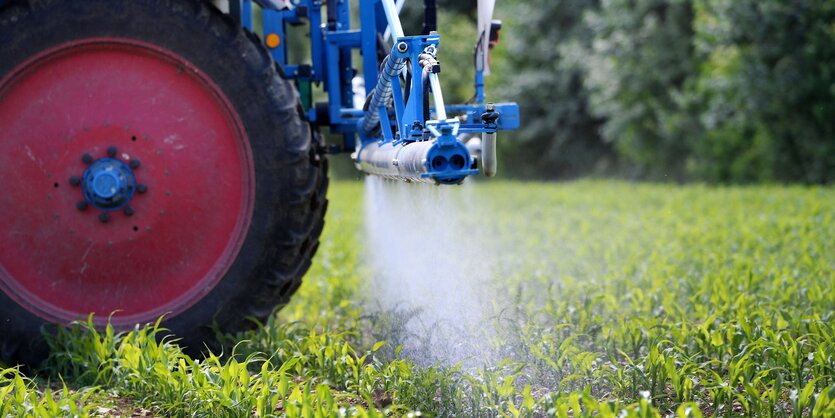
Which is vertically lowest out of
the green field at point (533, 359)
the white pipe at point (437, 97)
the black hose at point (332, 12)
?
the green field at point (533, 359)

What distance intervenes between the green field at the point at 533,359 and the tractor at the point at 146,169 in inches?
8.9

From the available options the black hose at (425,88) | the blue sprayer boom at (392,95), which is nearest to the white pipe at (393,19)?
the blue sprayer boom at (392,95)

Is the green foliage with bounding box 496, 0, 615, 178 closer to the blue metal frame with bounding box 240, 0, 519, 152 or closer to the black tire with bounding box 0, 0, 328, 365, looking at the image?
the blue metal frame with bounding box 240, 0, 519, 152

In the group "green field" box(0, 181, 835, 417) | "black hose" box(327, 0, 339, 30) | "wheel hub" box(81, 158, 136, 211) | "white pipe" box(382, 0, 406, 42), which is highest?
"black hose" box(327, 0, 339, 30)

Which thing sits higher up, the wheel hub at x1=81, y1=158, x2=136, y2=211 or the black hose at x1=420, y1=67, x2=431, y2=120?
the black hose at x1=420, y1=67, x2=431, y2=120

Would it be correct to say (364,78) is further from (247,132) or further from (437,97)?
(437,97)

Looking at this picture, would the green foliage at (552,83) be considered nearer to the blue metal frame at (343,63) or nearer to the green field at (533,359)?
the green field at (533,359)

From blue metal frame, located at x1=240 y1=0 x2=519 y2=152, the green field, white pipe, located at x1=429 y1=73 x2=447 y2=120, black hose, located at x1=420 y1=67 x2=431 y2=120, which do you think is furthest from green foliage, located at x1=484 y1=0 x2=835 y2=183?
white pipe, located at x1=429 y1=73 x2=447 y2=120

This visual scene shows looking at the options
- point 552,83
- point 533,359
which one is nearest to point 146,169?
point 533,359

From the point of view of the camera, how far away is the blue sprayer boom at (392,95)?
3.64 metres

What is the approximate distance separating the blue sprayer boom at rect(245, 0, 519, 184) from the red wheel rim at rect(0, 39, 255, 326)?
2.43 ft

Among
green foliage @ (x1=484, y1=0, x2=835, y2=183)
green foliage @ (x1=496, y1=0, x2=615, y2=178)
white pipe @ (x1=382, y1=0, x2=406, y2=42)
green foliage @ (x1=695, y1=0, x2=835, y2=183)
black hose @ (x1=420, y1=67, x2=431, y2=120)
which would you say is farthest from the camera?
green foliage @ (x1=496, y1=0, x2=615, y2=178)

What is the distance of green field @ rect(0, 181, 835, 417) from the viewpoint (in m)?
3.75

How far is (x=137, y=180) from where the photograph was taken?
181 inches
